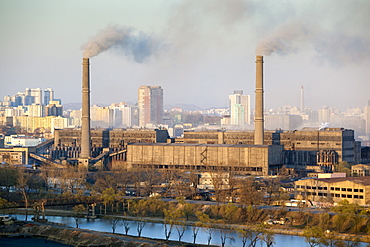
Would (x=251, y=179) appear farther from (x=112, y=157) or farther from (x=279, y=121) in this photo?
(x=279, y=121)

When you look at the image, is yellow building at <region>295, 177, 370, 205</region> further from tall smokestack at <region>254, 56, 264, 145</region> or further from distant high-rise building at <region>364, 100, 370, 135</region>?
distant high-rise building at <region>364, 100, 370, 135</region>

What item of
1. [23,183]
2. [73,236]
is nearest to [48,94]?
[23,183]

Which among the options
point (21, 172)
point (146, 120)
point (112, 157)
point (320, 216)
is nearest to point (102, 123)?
point (146, 120)

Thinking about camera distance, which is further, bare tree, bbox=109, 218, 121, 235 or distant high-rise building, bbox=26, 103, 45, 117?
distant high-rise building, bbox=26, 103, 45, 117

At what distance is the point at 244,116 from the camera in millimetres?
111500

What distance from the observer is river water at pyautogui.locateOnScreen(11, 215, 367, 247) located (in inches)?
958

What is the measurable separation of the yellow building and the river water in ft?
16.9

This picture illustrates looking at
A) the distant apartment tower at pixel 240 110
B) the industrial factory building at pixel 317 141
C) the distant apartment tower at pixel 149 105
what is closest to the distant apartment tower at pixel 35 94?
the distant apartment tower at pixel 149 105

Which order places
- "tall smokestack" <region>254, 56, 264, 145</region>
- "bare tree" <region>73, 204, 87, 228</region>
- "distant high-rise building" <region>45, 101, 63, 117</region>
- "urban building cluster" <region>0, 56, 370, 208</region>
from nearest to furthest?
1. "bare tree" <region>73, 204, 87, 228</region>
2. "urban building cluster" <region>0, 56, 370, 208</region>
3. "tall smokestack" <region>254, 56, 264, 145</region>
4. "distant high-rise building" <region>45, 101, 63, 117</region>

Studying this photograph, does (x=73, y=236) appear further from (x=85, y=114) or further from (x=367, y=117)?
(x=367, y=117)

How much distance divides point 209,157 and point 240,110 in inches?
2769

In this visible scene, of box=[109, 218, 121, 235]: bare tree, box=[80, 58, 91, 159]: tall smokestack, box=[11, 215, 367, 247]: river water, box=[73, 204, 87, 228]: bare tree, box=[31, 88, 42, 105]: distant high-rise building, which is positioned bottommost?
box=[11, 215, 367, 247]: river water

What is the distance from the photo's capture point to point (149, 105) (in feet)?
364

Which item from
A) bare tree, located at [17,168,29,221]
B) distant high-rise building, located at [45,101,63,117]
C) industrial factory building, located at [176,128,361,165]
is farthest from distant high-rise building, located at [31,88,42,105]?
bare tree, located at [17,168,29,221]
